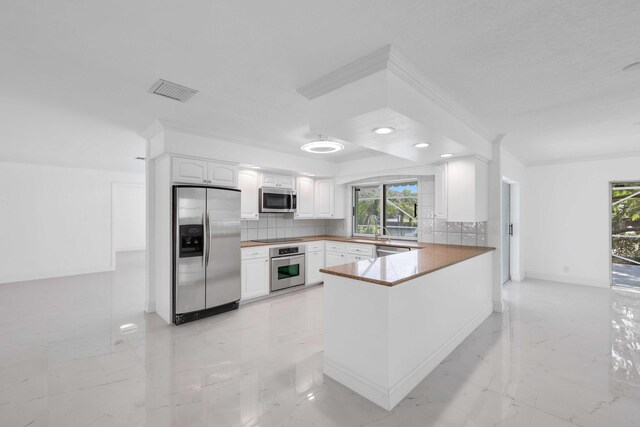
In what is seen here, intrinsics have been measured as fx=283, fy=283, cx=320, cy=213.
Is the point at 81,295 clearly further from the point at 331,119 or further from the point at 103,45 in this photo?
the point at 331,119

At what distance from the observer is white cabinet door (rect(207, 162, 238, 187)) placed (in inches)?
152

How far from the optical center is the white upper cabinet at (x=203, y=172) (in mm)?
3548

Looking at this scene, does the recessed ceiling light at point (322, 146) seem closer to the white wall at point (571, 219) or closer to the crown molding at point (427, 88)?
the crown molding at point (427, 88)

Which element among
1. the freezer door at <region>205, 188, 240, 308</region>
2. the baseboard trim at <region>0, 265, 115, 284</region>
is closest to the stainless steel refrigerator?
the freezer door at <region>205, 188, 240, 308</region>

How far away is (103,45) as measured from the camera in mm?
1877

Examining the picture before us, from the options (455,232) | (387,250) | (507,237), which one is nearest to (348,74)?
(387,250)

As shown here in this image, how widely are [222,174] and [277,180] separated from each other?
1.25 metres

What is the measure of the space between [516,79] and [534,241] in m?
5.04

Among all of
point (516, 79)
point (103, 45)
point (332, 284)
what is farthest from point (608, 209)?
point (103, 45)

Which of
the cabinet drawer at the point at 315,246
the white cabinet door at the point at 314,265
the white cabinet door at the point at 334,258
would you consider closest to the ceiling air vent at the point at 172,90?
the cabinet drawer at the point at 315,246

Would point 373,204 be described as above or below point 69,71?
below

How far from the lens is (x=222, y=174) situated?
3977 millimetres

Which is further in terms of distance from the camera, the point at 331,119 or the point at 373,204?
the point at 373,204

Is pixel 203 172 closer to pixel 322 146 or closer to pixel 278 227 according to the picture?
pixel 322 146
